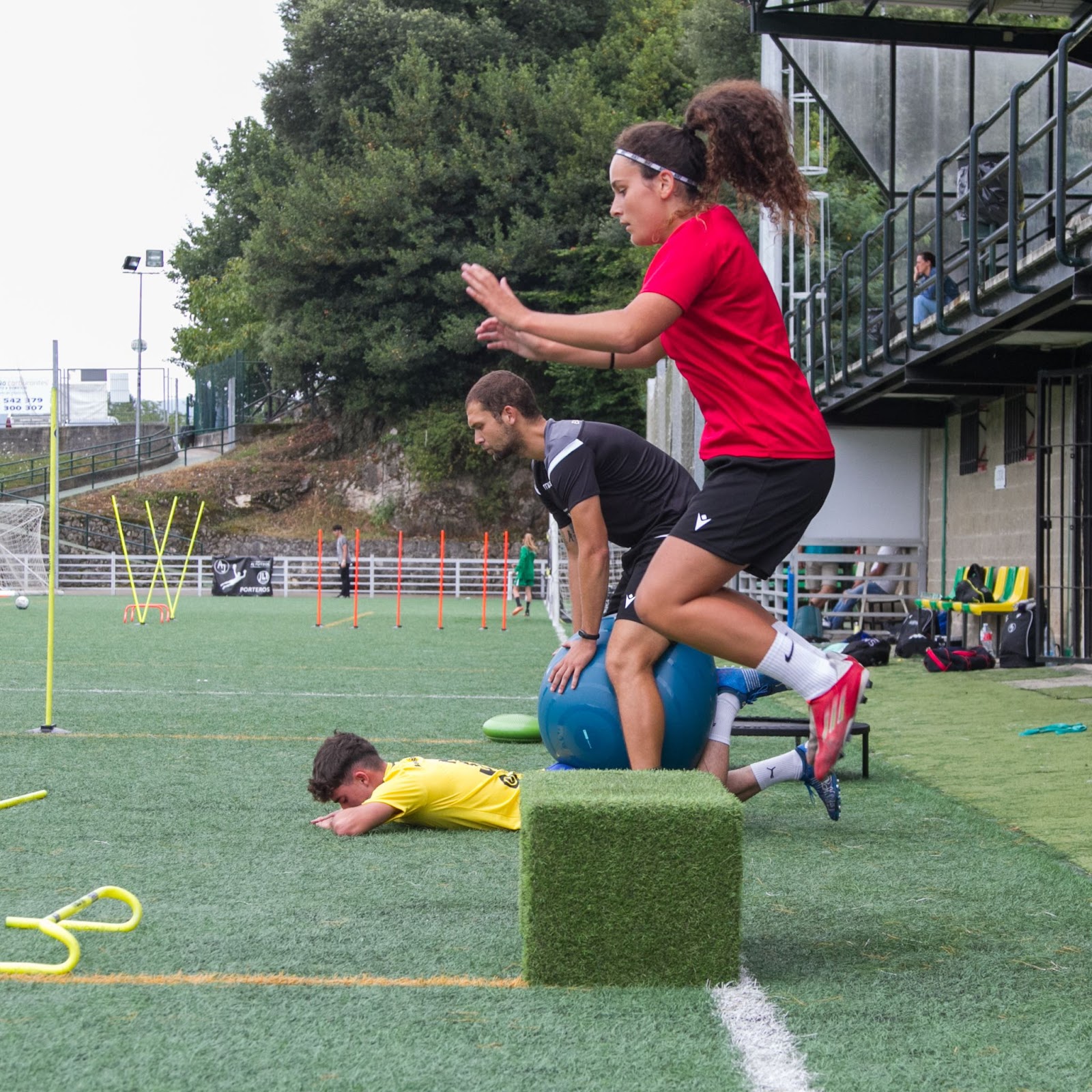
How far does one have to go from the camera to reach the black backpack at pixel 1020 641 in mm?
13898

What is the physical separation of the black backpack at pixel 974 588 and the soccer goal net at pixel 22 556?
80.3ft

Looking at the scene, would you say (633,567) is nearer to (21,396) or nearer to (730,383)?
(730,383)

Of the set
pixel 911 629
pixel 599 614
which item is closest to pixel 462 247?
pixel 911 629

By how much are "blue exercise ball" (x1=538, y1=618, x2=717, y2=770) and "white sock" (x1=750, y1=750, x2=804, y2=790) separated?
35cm

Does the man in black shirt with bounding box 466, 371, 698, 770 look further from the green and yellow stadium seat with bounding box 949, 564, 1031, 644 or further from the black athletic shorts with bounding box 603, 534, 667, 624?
the green and yellow stadium seat with bounding box 949, 564, 1031, 644

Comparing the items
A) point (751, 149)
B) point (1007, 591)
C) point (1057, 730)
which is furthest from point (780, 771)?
point (1007, 591)

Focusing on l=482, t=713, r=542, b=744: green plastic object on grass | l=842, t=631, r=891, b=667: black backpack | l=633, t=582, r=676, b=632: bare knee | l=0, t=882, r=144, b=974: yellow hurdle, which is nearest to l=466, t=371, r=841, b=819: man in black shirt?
l=633, t=582, r=676, b=632: bare knee

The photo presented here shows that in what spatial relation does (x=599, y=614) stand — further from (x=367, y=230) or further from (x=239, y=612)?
(x=367, y=230)

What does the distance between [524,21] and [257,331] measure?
16.0 meters

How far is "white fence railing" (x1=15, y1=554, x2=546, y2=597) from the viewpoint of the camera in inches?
1469

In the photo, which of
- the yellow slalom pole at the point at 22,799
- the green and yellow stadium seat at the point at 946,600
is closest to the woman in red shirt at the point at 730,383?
the yellow slalom pole at the point at 22,799

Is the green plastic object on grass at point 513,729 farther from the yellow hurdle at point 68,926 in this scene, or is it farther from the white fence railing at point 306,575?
the white fence railing at point 306,575

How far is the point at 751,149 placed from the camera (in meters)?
3.93

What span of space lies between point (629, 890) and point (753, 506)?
A: 1.11 metres
